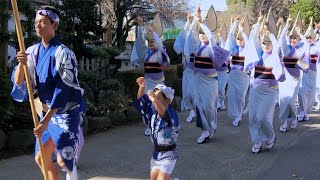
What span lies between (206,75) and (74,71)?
4.07 meters

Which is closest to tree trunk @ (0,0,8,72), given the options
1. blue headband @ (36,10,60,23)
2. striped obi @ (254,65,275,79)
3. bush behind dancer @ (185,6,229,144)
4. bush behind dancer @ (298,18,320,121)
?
bush behind dancer @ (185,6,229,144)

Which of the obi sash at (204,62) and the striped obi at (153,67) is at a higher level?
the obi sash at (204,62)

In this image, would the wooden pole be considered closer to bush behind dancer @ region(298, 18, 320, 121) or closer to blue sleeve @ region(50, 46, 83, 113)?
blue sleeve @ region(50, 46, 83, 113)

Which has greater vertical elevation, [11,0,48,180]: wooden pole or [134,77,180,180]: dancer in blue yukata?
[11,0,48,180]: wooden pole

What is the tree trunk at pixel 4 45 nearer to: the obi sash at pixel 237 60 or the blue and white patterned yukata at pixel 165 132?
the blue and white patterned yukata at pixel 165 132

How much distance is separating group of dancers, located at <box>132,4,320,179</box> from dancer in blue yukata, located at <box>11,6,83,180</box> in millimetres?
878

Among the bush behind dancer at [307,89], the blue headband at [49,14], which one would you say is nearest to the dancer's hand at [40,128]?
the blue headband at [49,14]

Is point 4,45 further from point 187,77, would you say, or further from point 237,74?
point 237,74

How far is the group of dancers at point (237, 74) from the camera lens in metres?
5.99

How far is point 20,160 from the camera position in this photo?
246 inches

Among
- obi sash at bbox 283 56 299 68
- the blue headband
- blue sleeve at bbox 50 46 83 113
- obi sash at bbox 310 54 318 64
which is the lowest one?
obi sash at bbox 310 54 318 64

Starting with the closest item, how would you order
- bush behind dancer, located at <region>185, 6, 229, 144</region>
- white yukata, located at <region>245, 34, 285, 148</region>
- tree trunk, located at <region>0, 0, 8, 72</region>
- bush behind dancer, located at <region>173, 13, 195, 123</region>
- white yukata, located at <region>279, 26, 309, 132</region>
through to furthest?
white yukata, located at <region>245, 34, 285, 148</region>
tree trunk, located at <region>0, 0, 8, 72</region>
bush behind dancer, located at <region>185, 6, 229, 144</region>
white yukata, located at <region>279, 26, 309, 132</region>
bush behind dancer, located at <region>173, 13, 195, 123</region>

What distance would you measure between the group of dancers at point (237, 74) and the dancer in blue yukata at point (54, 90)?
0.88m

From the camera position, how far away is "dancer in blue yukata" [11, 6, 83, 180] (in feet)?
12.6
